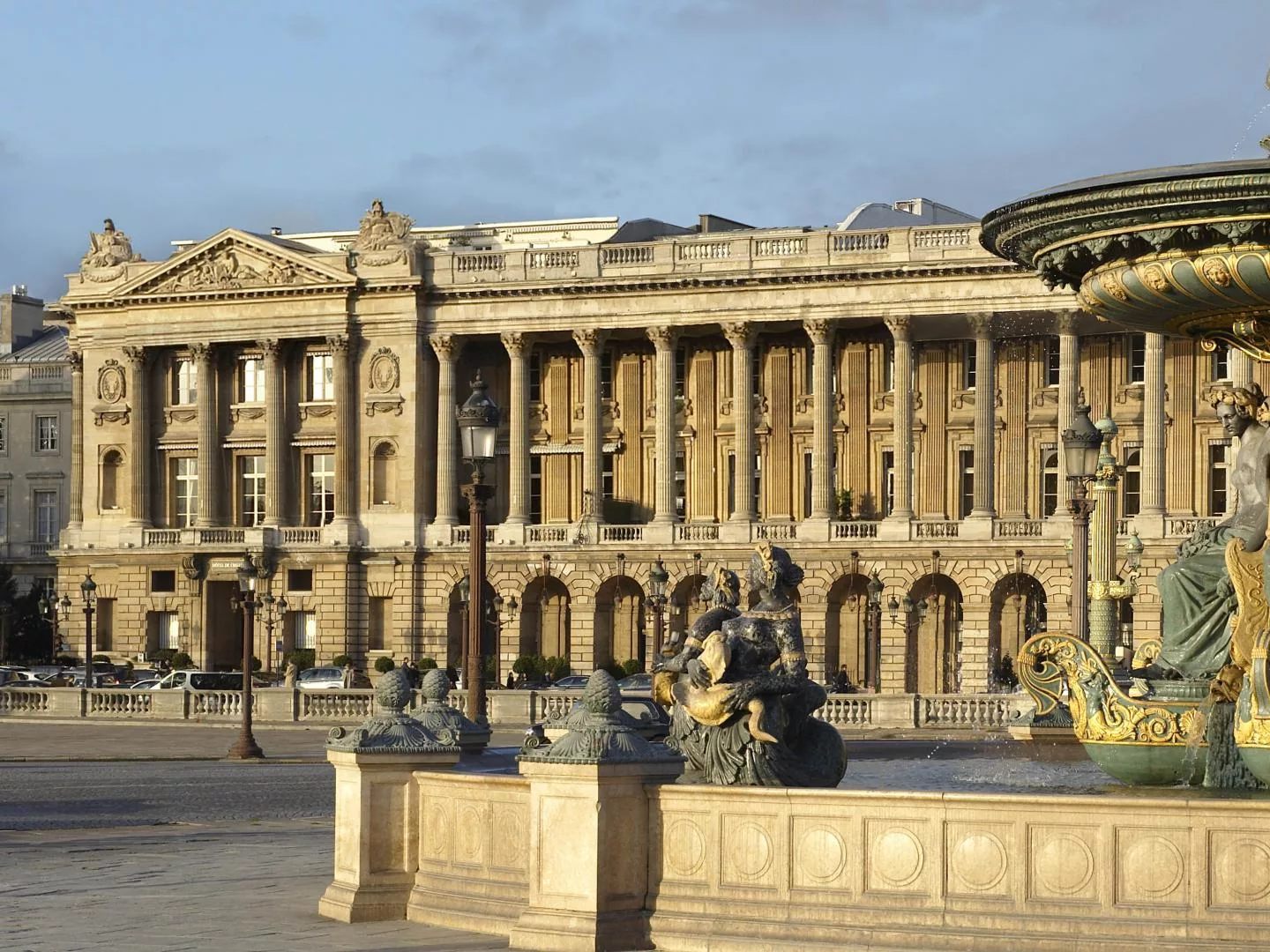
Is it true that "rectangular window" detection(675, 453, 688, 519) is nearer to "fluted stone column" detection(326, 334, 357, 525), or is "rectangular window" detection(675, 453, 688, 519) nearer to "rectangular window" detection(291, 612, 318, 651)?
"fluted stone column" detection(326, 334, 357, 525)

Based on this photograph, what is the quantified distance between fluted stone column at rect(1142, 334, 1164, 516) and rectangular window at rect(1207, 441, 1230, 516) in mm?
2407

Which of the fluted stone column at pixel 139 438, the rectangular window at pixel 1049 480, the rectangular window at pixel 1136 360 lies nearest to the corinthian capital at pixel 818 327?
the rectangular window at pixel 1049 480

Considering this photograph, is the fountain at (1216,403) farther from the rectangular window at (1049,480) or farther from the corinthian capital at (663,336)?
the corinthian capital at (663,336)

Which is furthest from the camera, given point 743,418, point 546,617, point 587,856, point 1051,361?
point 546,617

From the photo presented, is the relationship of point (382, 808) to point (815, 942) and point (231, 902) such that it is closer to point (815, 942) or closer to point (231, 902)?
point (231, 902)

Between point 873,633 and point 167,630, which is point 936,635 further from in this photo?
point 167,630

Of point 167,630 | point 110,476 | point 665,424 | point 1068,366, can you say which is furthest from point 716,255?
point 110,476

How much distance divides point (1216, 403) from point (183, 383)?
8041 cm

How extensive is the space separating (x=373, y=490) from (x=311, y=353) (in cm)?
578

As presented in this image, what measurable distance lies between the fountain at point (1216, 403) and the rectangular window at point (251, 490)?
76669mm

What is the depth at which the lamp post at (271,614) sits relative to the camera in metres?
89.3

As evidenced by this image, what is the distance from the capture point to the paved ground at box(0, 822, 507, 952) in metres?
16.1

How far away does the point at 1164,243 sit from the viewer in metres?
17.6

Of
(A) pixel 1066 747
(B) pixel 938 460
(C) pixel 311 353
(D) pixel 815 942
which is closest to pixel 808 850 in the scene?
(D) pixel 815 942
